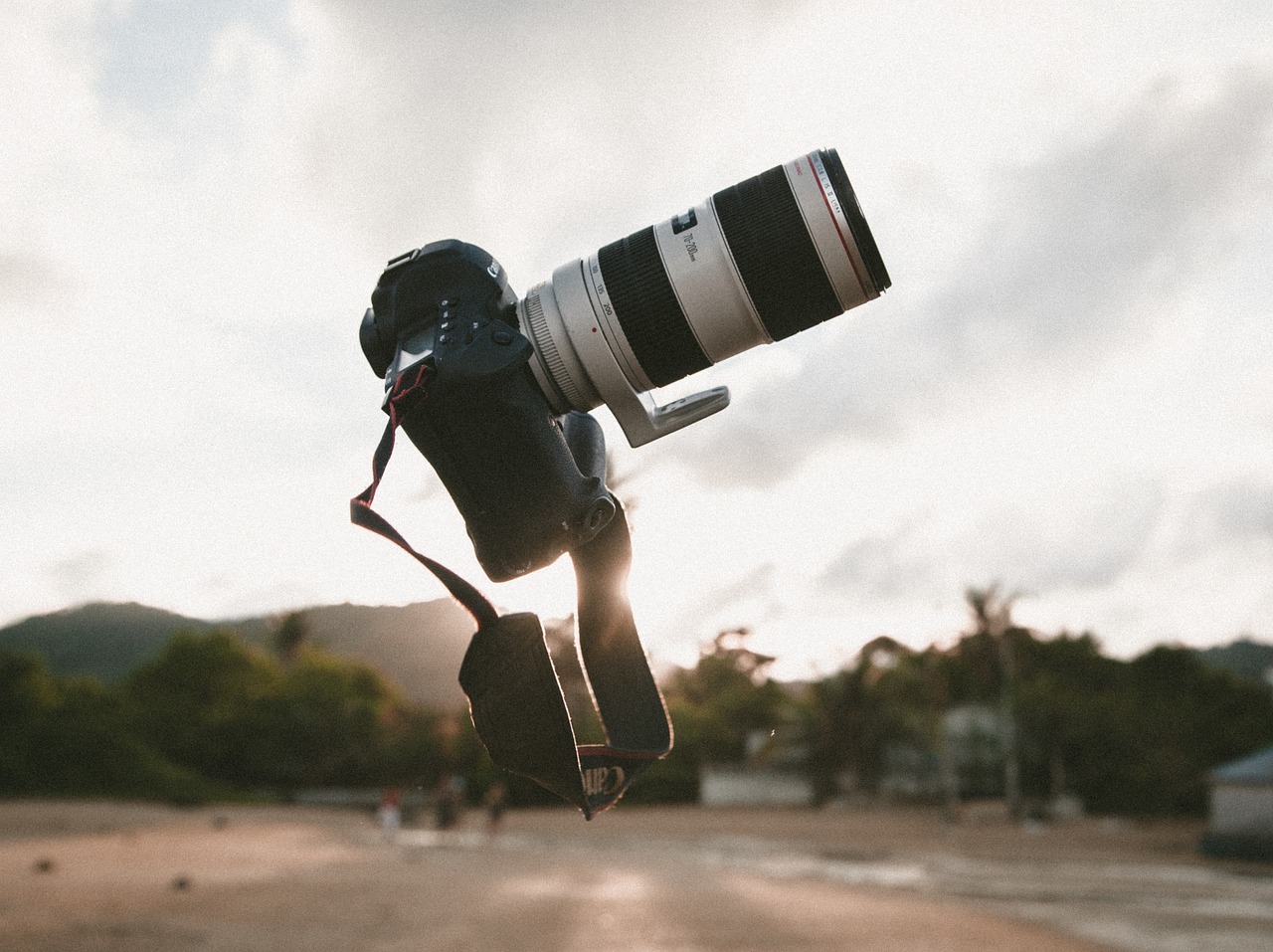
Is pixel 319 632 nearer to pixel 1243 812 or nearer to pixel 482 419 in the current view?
pixel 482 419

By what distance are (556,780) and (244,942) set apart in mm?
9289

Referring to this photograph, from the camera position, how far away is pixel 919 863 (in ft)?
61.7

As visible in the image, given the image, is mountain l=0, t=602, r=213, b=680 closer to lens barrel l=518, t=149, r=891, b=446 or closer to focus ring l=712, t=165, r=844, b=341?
lens barrel l=518, t=149, r=891, b=446

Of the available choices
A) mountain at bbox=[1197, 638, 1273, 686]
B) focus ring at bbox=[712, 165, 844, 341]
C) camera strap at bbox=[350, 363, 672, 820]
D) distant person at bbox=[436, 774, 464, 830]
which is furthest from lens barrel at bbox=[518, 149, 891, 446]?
mountain at bbox=[1197, 638, 1273, 686]

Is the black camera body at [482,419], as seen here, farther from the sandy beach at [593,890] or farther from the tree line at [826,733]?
the tree line at [826,733]

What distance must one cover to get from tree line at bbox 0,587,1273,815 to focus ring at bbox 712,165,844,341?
30.0m

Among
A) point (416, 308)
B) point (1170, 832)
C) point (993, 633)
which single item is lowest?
point (1170, 832)

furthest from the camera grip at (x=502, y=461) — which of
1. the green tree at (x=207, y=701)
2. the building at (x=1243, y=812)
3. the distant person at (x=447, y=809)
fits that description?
the green tree at (x=207, y=701)

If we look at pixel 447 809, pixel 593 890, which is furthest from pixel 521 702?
pixel 447 809

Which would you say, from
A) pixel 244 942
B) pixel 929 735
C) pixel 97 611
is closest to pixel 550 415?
pixel 97 611

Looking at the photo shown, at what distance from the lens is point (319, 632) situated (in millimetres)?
2326

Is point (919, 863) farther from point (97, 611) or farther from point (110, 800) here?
point (110, 800)

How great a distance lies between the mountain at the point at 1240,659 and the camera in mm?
46500

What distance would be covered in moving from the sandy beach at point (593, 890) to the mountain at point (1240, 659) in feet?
84.1
